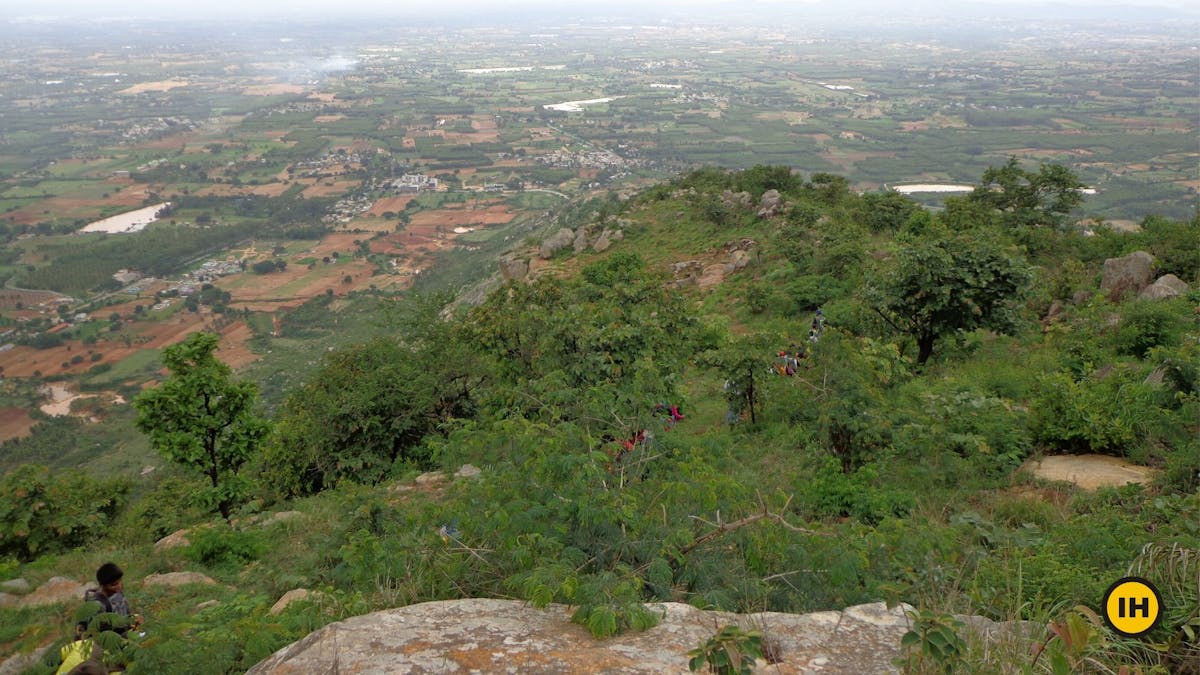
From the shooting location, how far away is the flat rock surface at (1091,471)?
5.82m

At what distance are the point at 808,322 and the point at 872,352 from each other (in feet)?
17.9

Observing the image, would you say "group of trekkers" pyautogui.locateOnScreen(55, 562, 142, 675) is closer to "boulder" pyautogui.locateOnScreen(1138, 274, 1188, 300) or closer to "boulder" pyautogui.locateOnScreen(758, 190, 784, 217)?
"boulder" pyautogui.locateOnScreen(1138, 274, 1188, 300)

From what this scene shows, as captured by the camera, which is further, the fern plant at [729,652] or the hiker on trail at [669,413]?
the hiker on trail at [669,413]

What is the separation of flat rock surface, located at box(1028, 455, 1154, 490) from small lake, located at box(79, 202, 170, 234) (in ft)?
234

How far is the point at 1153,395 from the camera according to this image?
21.4 feet

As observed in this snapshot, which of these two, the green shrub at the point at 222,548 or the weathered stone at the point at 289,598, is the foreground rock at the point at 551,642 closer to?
the weathered stone at the point at 289,598

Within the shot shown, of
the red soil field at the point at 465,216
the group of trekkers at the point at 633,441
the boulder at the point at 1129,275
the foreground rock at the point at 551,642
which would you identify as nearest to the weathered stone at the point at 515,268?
the boulder at the point at 1129,275

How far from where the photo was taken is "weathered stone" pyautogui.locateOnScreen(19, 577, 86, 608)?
5711 millimetres

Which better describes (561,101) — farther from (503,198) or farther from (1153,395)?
(1153,395)

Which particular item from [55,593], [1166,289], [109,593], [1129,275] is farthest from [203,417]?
[1129,275]

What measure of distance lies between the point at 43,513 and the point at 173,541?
1675 millimetres

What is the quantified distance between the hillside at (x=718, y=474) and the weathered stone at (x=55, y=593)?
0.26 meters

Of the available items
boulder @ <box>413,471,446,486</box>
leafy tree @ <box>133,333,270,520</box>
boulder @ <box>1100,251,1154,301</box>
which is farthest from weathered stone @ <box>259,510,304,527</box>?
boulder @ <box>1100,251,1154,301</box>

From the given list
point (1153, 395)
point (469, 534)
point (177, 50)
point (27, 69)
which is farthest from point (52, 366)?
point (177, 50)
